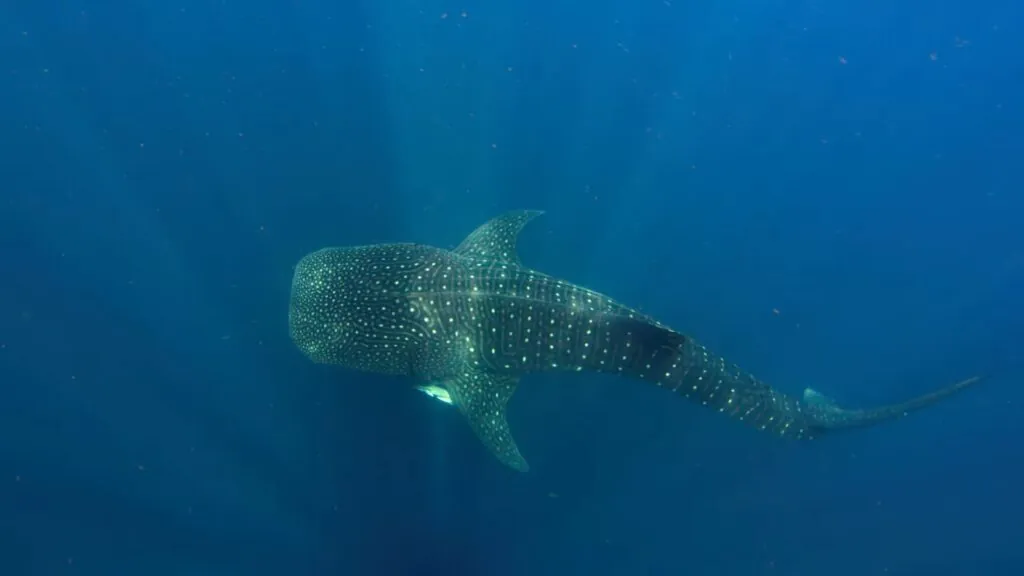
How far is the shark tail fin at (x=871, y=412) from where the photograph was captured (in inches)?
211

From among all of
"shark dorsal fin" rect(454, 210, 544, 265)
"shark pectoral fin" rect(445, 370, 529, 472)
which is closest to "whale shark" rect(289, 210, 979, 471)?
"shark pectoral fin" rect(445, 370, 529, 472)

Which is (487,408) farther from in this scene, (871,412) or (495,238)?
(871,412)

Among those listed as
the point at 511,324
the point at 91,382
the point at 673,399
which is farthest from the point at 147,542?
the point at 673,399

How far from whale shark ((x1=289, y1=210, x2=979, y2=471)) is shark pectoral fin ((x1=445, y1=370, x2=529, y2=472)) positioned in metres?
0.01

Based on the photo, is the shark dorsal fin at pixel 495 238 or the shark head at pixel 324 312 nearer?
the shark head at pixel 324 312

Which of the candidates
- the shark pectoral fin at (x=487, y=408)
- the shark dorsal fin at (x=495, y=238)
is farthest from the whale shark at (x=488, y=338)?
the shark dorsal fin at (x=495, y=238)

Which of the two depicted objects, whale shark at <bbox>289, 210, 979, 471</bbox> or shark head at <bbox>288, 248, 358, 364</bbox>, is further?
shark head at <bbox>288, 248, 358, 364</bbox>

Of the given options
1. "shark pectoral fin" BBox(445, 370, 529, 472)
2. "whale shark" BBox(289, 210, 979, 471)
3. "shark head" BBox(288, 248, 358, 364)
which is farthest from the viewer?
"shark pectoral fin" BBox(445, 370, 529, 472)

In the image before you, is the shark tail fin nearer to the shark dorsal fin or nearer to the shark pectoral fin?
the shark pectoral fin

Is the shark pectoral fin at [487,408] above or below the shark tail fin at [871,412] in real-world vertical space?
below

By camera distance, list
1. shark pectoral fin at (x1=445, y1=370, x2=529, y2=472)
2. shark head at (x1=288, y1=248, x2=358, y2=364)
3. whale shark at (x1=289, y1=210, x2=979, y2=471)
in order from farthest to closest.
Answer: shark pectoral fin at (x1=445, y1=370, x2=529, y2=472) → shark head at (x1=288, y1=248, x2=358, y2=364) → whale shark at (x1=289, y1=210, x2=979, y2=471)

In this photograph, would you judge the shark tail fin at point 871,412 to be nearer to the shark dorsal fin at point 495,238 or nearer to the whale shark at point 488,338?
the whale shark at point 488,338

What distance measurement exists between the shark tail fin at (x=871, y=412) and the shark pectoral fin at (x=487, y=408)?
9.55ft

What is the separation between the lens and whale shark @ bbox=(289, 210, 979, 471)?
516 centimetres
